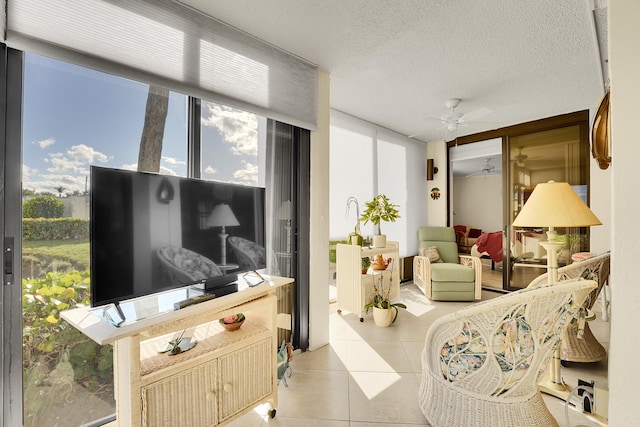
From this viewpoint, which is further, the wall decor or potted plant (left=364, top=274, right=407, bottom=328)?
the wall decor

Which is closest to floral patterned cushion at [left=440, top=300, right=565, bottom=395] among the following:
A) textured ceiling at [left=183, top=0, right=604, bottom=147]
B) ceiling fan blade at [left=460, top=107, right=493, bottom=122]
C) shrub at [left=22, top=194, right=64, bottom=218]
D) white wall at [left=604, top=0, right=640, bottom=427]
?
white wall at [left=604, top=0, right=640, bottom=427]

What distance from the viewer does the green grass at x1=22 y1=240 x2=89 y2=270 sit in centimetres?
141

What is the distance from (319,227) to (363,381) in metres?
1.27

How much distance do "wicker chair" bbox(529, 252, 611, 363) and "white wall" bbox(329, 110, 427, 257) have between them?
2.16m

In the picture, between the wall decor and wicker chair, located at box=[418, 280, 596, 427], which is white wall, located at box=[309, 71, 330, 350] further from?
the wall decor

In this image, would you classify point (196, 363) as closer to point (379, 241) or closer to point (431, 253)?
point (379, 241)

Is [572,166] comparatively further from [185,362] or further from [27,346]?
[27,346]

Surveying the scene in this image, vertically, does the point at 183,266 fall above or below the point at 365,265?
above

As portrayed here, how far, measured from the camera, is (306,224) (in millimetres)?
2576

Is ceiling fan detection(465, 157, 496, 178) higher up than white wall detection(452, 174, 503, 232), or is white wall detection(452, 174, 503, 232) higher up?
ceiling fan detection(465, 157, 496, 178)

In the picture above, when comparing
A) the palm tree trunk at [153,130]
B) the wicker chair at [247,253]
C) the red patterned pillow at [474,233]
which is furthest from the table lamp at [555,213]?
the red patterned pillow at [474,233]

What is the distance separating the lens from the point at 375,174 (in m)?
4.23

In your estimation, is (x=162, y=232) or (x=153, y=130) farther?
(x=153, y=130)

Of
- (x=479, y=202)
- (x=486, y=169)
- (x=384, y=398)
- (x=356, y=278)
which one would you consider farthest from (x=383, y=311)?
(x=479, y=202)
